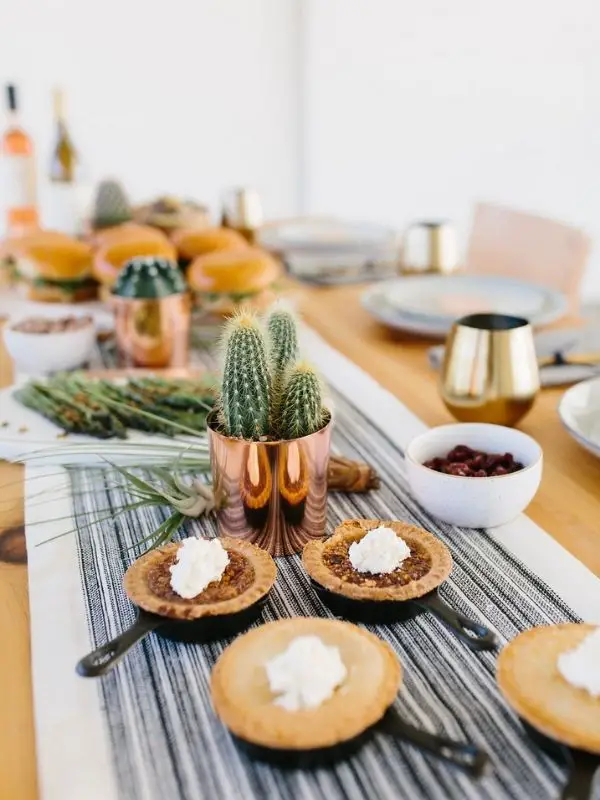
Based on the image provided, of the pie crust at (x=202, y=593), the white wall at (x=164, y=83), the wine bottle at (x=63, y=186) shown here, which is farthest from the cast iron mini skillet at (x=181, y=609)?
the white wall at (x=164, y=83)

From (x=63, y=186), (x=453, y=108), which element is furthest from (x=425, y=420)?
(x=453, y=108)

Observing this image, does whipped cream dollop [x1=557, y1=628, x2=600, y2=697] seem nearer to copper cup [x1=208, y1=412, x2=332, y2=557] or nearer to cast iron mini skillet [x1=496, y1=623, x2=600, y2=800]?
cast iron mini skillet [x1=496, y1=623, x2=600, y2=800]

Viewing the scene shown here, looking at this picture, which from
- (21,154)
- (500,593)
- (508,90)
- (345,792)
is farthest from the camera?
(508,90)

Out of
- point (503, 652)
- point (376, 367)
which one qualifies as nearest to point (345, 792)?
point (503, 652)

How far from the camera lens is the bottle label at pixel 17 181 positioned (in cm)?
207

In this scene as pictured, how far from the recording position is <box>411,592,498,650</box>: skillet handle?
0.66 meters

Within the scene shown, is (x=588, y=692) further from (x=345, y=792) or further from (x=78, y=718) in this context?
(x=78, y=718)

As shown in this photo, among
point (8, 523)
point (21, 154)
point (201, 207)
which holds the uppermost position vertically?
point (21, 154)

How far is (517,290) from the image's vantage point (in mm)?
1628

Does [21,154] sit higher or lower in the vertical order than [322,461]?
higher

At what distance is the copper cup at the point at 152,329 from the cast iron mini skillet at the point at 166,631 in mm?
735

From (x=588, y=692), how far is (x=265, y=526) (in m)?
0.35

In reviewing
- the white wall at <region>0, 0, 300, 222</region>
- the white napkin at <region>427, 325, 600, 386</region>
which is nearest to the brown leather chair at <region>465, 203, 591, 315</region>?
the white napkin at <region>427, 325, 600, 386</region>

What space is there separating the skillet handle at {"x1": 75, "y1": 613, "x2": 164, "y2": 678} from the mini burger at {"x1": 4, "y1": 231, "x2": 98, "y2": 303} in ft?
3.66
